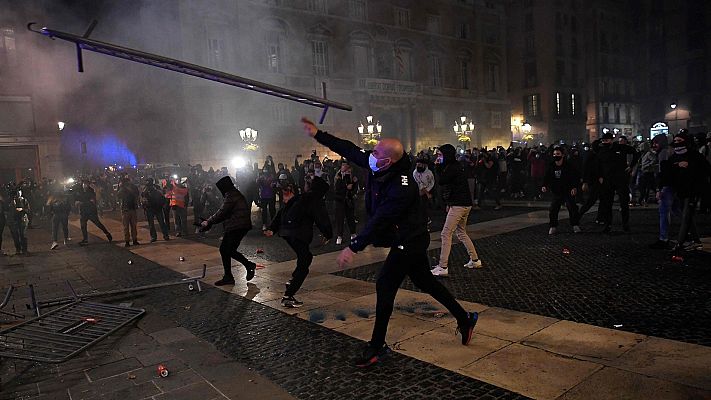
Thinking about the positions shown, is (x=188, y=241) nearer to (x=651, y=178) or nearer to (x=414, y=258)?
(x=414, y=258)

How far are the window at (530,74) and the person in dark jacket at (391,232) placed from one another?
132 feet

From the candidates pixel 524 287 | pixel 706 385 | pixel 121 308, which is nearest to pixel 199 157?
pixel 121 308

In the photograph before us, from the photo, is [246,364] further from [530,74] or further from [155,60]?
[530,74]

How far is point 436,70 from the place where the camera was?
2994 centimetres

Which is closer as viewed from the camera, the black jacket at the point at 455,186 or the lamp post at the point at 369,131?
the black jacket at the point at 455,186

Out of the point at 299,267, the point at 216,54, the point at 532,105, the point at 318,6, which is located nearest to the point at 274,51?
the point at 216,54

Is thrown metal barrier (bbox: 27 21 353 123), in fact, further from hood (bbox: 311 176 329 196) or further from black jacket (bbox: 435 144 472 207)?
black jacket (bbox: 435 144 472 207)

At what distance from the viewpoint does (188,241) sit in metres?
9.82

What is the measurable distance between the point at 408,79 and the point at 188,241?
21171 millimetres

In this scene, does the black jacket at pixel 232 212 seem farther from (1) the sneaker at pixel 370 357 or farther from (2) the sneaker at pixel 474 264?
(1) the sneaker at pixel 370 357

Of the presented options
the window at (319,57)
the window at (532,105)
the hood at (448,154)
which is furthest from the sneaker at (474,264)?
the window at (532,105)

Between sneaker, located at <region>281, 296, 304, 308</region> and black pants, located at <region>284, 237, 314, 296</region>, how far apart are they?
1.7 inches

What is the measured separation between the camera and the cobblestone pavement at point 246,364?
2.90 meters

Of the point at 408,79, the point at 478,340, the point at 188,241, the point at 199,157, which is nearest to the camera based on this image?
the point at 478,340
